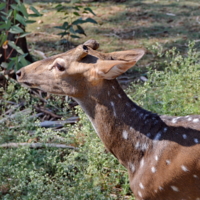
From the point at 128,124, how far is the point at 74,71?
619mm

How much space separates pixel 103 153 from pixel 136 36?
4.58 m

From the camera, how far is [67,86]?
3.68m

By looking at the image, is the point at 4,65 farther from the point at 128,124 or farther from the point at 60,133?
the point at 128,124

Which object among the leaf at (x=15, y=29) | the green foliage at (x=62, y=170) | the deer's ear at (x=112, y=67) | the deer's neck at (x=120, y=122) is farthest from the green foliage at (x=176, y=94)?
the leaf at (x=15, y=29)

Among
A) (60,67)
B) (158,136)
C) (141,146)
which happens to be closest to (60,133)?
A: (60,67)

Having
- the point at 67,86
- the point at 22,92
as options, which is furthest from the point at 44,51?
the point at 67,86

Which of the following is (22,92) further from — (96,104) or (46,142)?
(96,104)

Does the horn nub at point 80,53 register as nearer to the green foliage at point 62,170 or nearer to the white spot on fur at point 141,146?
the white spot on fur at point 141,146

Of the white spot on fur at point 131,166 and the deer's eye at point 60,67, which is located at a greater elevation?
the deer's eye at point 60,67

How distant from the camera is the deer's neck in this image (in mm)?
3600

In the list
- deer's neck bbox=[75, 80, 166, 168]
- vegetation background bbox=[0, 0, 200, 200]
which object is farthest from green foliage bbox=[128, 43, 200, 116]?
deer's neck bbox=[75, 80, 166, 168]

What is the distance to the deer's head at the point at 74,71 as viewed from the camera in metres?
3.55

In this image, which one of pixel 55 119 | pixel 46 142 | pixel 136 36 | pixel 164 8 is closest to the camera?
pixel 46 142

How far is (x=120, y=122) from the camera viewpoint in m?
3.65
